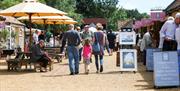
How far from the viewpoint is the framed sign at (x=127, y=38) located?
768 inches

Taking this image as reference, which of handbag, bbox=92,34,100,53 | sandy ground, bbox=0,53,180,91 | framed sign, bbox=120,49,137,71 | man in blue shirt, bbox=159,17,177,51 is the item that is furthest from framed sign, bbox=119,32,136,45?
man in blue shirt, bbox=159,17,177,51

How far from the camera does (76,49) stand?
1909 cm

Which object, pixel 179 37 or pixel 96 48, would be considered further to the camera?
pixel 96 48

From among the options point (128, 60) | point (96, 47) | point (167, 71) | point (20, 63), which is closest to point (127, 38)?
point (128, 60)

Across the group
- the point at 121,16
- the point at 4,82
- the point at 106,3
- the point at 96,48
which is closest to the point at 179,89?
the point at 4,82

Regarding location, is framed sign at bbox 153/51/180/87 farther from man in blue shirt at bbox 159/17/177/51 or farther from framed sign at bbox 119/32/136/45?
framed sign at bbox 119/32/136/45

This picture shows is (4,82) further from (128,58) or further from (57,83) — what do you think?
(128,58)

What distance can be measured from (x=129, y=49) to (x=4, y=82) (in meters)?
5.18

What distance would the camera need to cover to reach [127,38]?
64.4 ft

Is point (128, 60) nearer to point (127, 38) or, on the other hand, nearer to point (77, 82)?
point (127, 38)

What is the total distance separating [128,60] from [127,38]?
0.90 metres

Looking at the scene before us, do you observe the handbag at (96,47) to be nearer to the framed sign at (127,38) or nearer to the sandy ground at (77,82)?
the framed sign at (127,38)

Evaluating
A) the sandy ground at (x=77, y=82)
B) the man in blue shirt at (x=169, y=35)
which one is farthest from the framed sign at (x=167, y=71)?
the man in blue shirt at (x=169, y=35)

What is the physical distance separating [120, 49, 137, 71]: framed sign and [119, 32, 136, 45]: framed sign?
1.70 feet
